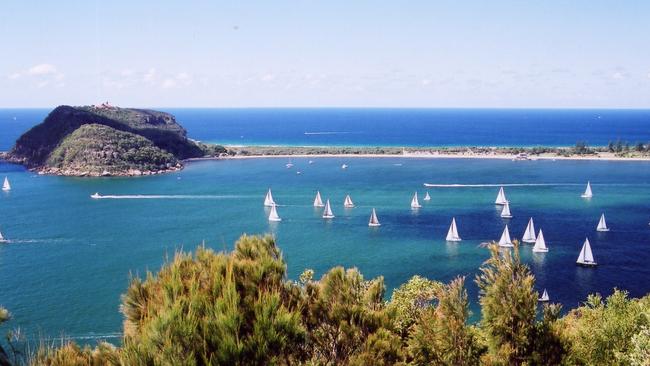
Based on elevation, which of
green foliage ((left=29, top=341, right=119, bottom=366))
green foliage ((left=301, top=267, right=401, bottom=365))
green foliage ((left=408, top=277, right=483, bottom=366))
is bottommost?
green foliage ((left=408, top=277, right=483, bottom=366))

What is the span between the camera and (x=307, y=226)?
61.3 metres

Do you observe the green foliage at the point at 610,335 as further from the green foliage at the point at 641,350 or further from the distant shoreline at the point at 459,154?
the distant shoreline at the point at 459,154

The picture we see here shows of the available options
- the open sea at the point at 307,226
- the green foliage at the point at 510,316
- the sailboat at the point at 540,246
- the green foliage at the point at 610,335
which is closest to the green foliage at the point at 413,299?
the green foliage at the point at 510,316

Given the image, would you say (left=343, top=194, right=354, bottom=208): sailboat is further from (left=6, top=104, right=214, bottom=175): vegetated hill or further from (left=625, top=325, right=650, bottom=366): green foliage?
(left=625, top=325, right=650, bottom=366): green foliage

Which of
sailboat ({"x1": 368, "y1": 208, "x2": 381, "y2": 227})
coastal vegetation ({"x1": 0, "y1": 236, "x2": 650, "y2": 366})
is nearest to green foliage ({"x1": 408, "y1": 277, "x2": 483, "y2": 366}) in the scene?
coastal vegetation ({"x1": 0, "y1": 236, "x2": 650, "y2": 366})

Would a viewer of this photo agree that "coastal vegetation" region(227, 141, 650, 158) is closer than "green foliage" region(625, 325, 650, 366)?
No

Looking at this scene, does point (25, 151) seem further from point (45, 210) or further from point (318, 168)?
point (318, 168)

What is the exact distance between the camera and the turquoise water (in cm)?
4209

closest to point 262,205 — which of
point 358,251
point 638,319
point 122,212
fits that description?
point 122,212

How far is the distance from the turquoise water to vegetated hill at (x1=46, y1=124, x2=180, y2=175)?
540cm

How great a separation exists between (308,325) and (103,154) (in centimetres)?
9879

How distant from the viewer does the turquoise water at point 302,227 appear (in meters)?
42.1

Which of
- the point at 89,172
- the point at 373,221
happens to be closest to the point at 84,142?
the point at 89,172

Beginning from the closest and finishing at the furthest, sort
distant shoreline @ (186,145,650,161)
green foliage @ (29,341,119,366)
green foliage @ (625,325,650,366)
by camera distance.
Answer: green foliage @ (29,341,119,366), green foliage @ (625,325,650,366), distant shoreline @ (186,145,650,161)
